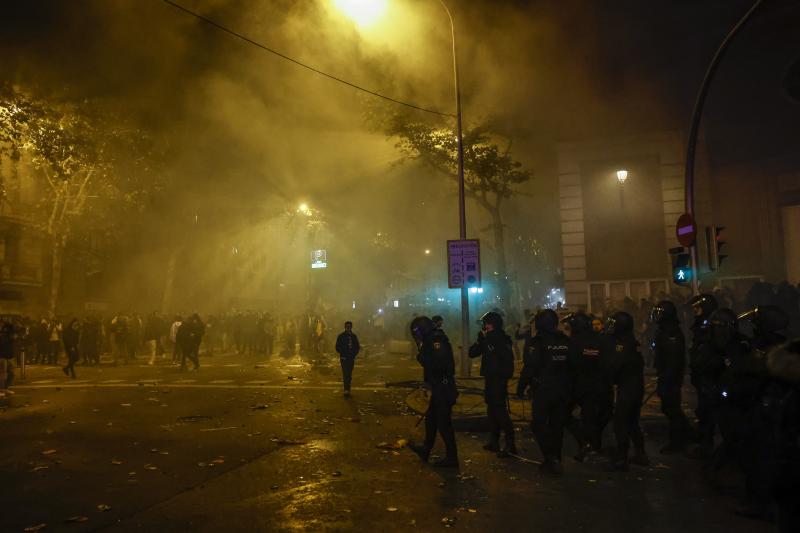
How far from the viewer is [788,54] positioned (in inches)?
664

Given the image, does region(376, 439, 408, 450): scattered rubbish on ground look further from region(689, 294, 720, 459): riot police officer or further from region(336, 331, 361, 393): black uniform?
region(336, 331, 361, 393): black uniform

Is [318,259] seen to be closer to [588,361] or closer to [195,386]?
[195,386]

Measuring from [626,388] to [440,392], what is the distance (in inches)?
80.8

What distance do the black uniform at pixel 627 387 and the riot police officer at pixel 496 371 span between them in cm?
119

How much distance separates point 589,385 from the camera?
6492mm

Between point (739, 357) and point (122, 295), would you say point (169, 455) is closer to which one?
point (739, 357)

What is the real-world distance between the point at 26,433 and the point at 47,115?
588 inches

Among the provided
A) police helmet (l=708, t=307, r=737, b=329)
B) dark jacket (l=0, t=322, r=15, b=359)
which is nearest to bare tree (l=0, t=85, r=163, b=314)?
dark jacket (l=0, t=322, r=15, b=359)

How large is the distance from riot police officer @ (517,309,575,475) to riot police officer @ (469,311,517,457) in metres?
0.64

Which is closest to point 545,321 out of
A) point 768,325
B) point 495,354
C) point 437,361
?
point 495,354

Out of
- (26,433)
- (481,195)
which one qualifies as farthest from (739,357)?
(481,195)

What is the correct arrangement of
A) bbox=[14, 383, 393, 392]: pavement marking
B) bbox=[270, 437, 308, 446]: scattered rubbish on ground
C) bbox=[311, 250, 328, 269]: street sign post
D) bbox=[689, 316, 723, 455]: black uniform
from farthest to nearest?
bbox=[311, 250, 328, 269]: street sign post
bbox=[14, 383, 393, 392]: pavement marking
bbox=[270, 437, 308, 446]: scattered rubbish on ground
bbox=[689, 316, 723, 455]: black uniform

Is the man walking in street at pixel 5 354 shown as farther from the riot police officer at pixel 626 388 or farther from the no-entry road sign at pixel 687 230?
the no-entry road sign at pixel 687 230

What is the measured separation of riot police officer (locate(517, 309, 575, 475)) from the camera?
5922 millimetres
